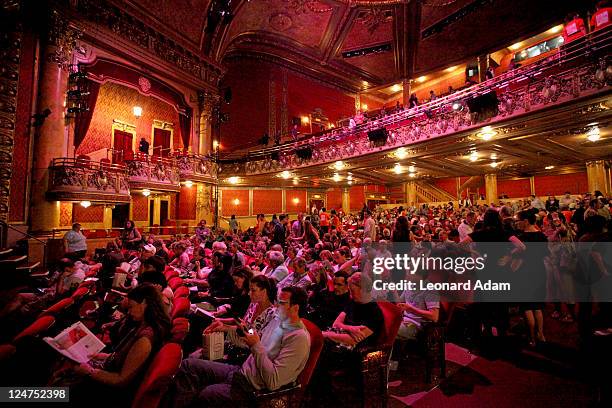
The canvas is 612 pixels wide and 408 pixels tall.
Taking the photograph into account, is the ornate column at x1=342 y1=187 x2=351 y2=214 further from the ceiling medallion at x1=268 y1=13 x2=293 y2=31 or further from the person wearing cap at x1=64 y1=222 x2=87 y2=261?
the person wearing cap at x1=64 y1=222 x2=87 y2=261

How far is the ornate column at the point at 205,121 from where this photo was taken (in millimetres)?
13672

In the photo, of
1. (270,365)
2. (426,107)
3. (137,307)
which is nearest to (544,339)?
(270,365)

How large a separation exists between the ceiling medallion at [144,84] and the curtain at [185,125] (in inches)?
72.6

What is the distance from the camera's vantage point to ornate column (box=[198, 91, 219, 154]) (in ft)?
44.9

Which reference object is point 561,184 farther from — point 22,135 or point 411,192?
point 22,135

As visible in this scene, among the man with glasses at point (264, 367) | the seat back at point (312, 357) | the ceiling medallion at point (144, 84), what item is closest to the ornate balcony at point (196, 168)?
the ceiling medallion at point (144, 84)

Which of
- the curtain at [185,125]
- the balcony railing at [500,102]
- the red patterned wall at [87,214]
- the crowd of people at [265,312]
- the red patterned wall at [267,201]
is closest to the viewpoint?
the crowd of people at [265,312]

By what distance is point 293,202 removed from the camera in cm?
1906

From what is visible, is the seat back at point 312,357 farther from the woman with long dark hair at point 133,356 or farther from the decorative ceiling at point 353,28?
the decorative ceiling at point 353,28

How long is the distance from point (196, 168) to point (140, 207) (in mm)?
3043

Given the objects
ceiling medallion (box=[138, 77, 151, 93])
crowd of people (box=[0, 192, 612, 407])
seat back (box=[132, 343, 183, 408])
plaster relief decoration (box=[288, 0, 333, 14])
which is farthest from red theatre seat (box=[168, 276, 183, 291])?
plaster relief decoration (box=[288, 0, 333, 14])

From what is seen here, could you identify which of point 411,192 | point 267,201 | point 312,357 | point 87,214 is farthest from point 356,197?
point 312,357

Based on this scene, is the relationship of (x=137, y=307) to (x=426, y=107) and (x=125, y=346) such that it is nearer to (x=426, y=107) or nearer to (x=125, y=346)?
(x=125, y=346)

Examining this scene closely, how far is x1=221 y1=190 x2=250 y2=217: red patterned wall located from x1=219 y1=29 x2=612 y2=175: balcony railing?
392 cm
